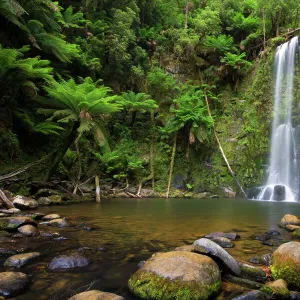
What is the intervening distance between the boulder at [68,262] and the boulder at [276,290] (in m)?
2.16

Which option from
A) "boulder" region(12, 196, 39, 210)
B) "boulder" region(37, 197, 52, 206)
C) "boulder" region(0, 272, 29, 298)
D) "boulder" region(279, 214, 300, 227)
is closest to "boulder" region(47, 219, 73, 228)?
"boulder" region(12, 196, 39, 210)

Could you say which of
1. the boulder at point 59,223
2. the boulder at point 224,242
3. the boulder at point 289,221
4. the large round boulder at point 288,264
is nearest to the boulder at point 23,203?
the boulder at point 59,223

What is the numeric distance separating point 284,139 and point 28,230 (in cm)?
1427

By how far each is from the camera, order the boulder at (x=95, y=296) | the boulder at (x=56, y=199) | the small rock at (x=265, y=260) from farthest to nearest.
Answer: the boulder at (x=56, y=199) → the small rock at (x=265, y=260) → the boulder at (x=95, y=296)

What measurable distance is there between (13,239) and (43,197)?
5.25m

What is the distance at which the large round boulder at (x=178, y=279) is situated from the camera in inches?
110

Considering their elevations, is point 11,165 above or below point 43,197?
above

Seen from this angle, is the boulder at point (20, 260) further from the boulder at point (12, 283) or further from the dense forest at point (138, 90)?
the dense forest at point (138, 90)

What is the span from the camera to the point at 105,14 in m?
17.9

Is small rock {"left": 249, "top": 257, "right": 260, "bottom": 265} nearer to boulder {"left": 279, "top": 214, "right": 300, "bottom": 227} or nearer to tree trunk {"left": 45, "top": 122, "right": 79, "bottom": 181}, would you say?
boulder {"left": 279, "top": 214, "right": 300, "bottom": 227}

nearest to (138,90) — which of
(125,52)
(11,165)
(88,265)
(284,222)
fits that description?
(125,52)

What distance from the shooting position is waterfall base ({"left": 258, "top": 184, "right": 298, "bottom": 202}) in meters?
13.5

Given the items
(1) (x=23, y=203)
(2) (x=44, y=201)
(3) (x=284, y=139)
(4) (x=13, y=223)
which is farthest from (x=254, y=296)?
(3) (x=284, y=139)

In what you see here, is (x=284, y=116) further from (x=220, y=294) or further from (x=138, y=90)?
(x=220, y=294)
